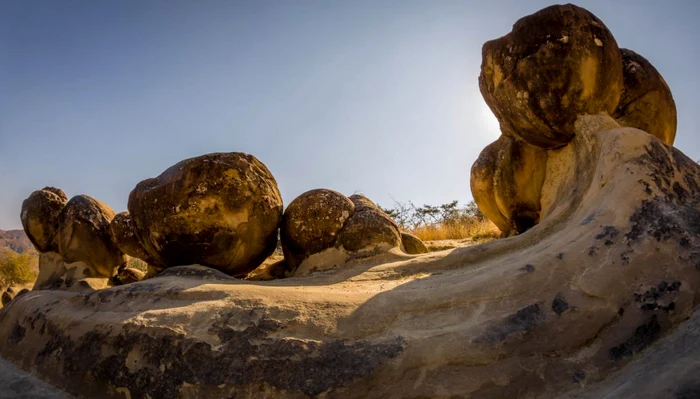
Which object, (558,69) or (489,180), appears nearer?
(558,69)

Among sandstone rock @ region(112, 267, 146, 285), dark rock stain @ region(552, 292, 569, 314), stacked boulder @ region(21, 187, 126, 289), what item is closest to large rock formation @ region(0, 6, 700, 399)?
dark rock stain @ region(552, 292, 569, 314)

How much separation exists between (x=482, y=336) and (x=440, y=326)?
0.16 m

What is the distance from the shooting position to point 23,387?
1912 millimetres

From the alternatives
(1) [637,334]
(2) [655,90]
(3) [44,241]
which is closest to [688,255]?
(1) [637,334]

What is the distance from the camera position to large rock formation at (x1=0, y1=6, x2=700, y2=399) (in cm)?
144

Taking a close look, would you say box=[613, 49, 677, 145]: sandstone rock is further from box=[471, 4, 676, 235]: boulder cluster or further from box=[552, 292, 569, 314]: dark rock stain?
box=[552, 292, 569, 314]: dark rock stain

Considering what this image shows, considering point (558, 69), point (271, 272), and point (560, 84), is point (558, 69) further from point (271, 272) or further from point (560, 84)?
point (271, 272)

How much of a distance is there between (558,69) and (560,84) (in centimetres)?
8

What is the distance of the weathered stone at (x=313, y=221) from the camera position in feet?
10.8

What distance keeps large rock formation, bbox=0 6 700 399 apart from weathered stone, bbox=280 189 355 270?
3.60ft

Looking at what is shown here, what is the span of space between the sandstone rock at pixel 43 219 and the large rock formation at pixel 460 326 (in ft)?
8.96

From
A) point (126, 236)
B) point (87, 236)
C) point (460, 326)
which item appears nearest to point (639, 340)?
point (460, 326)

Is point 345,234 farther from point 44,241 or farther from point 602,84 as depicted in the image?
point 44,241

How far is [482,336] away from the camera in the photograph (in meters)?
1.54
